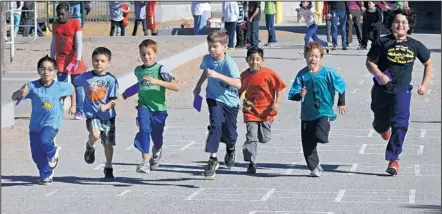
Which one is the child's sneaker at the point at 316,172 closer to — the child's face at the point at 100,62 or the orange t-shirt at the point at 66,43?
the child's face at the point at 100,62

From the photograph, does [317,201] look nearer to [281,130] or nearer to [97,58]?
[97,58]

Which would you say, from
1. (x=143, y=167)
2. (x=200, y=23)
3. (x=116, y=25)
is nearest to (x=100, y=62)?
(x=143, y=167)

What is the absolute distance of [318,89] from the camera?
455 inches

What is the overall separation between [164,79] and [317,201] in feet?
7.68

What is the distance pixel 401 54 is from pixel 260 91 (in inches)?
58.8

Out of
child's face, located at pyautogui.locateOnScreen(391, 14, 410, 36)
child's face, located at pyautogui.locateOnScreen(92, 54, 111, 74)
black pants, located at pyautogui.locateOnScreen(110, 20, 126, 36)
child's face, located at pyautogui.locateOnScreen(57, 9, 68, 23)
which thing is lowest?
black pants, located at pyautogui.locateOnScreen(110, 20, 126, 36)

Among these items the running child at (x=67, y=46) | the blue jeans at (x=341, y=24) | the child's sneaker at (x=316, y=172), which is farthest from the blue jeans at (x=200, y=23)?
the child's sneaker at (x=316, y=172)

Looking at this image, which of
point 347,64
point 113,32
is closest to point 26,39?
point 113,32

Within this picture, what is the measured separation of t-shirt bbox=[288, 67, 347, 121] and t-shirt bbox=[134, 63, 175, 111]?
129 centimetres

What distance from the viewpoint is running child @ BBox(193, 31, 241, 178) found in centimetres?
1158

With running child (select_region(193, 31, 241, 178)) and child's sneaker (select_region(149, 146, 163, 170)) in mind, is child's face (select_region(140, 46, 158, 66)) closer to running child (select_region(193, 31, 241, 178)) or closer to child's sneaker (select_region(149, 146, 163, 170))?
running child (select_region(193, 31, 241, 178))

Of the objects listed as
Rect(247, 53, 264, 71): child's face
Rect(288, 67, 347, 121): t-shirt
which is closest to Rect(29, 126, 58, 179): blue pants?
Rect(247, 53, 264, 71): child's face

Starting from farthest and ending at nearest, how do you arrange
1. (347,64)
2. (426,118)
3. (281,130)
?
(347,64) → (426,118) → (281,130)

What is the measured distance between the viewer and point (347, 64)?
78.8 ft
